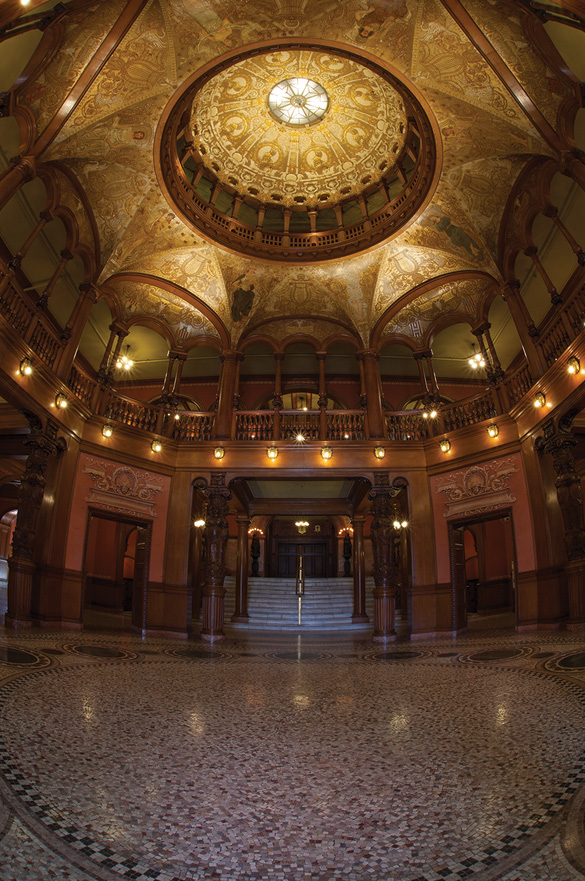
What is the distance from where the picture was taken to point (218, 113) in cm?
1127

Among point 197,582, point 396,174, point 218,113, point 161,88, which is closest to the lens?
point 161,88

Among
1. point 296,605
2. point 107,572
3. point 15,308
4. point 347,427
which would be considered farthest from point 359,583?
point 15,308

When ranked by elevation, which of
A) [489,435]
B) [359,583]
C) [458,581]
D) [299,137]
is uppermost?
[299,137]

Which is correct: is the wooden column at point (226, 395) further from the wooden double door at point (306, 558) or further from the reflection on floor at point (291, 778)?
the wooden double door at point (306, 558)

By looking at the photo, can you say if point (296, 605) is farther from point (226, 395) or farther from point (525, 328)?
point (525, 328)

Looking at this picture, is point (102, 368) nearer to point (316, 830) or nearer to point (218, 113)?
point (218, 113)

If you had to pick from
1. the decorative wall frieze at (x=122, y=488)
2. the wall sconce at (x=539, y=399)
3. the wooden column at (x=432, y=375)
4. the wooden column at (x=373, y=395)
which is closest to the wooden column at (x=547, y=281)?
the wall sconce at (x=539, y=399)

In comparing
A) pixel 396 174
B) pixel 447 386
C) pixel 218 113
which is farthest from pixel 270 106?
pixel 447 386

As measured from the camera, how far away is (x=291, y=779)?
239cm

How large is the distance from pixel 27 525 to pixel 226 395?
5.60m

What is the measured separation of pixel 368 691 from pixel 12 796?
124 inches

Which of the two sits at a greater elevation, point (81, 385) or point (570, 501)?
point (81, 385)

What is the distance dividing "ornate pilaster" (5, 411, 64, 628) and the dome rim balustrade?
5.88m

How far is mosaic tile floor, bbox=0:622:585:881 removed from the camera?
→ 1682mm
